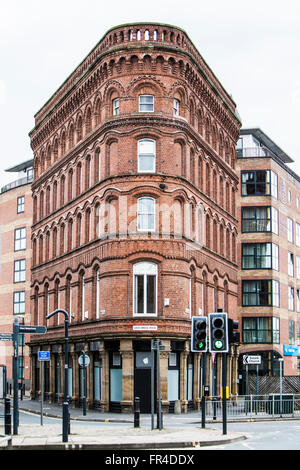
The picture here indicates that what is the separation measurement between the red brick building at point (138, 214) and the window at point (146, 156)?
5 centimetres

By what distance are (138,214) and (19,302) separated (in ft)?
142

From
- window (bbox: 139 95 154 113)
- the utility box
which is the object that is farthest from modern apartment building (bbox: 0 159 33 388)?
the utility box

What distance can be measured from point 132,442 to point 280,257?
4918 cm

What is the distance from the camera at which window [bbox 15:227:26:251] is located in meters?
80.0

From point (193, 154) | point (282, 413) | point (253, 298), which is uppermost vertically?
point (193, 154)

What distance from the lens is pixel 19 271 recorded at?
263ft

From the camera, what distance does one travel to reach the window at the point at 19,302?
78812 millimetres

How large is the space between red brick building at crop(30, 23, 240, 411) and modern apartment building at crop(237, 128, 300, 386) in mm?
17905

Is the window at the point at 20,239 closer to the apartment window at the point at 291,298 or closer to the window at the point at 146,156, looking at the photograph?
the apartment window at the point at 291,298

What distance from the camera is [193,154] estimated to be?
43.0 m

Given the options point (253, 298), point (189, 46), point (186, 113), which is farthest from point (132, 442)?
point (253, 298)

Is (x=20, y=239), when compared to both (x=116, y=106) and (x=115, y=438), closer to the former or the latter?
(x=116, y=106)

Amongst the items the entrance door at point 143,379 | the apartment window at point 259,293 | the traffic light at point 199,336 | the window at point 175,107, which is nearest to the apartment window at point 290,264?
the apartment window at point 259,293
